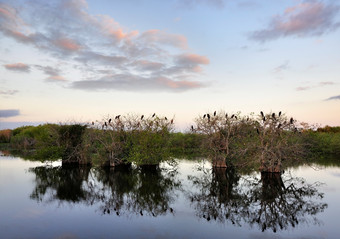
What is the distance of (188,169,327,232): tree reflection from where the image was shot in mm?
14805

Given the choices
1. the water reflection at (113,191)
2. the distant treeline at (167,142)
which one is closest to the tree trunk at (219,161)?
the distant treeline at (167,142)

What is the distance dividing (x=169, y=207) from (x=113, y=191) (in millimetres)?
6126

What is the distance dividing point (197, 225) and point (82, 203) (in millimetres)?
8155

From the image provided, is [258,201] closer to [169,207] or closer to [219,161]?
[169,207]

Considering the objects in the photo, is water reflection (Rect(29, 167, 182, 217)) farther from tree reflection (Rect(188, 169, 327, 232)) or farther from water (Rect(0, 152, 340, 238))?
tree reflection (Rect(188, 169, 327, 232))

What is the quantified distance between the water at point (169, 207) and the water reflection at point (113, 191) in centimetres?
6

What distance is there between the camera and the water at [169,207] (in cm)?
1299

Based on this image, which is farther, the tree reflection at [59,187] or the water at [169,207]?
the tree reflection at [59,187]

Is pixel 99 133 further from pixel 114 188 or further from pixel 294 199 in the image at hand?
pixel 294 199

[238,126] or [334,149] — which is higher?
[238,126]

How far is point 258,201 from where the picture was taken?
18438mm

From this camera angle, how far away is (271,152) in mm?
28219

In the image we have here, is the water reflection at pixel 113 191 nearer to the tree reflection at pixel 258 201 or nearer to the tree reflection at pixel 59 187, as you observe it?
the tree reflection at pixel 59 187

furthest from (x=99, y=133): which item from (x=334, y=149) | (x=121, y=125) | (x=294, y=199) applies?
(x=334, y=149)
